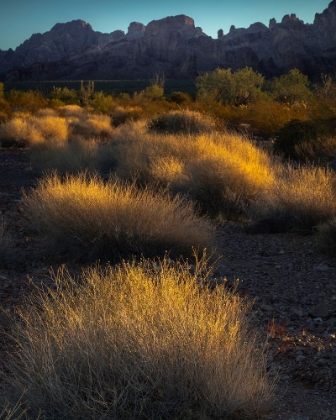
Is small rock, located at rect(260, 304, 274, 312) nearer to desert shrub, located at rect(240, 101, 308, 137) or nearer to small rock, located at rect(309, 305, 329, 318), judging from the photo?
small rock, located at rect(309, 305, 329, 318)

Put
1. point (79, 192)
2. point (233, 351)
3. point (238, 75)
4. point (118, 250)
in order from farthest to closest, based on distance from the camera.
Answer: point (238, 75)
point (79, 192)
point (118, 250)
point (233, 351)

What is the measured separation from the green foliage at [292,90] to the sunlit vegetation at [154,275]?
51.5 ft

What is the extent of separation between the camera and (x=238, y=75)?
3669cm

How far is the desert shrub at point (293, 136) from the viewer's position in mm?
16531

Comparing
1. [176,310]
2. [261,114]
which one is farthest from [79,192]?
[261,114]

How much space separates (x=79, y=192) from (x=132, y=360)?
5.09 meters

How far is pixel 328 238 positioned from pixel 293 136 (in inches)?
375

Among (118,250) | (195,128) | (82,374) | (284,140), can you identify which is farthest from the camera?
(195,128)

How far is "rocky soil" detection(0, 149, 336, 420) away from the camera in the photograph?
12.9 ft

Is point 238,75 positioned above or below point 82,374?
above

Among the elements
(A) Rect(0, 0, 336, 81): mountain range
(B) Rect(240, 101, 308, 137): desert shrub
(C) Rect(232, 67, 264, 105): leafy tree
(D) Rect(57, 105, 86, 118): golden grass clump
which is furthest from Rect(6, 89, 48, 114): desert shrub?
(A) Rect(0, 0, 336, 81): mountain range

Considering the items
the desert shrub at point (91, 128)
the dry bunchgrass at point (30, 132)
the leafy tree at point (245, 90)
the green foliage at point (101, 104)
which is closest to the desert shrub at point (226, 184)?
the dry bunchgrass at point (30, 132)

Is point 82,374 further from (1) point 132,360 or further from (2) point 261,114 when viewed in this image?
(2) point 261,114

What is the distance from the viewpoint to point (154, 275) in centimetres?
548
